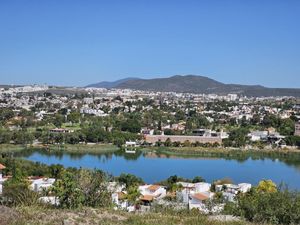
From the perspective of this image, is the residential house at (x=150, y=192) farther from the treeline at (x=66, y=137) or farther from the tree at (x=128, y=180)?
the treeline at (x=66, y=137)

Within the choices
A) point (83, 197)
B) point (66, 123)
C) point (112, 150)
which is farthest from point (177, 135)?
point (83, 197)

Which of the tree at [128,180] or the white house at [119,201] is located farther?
the tree at [128,180]

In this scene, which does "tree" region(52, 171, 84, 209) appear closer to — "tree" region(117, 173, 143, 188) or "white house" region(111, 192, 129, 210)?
"white house" region(111, 192, 129, 210)

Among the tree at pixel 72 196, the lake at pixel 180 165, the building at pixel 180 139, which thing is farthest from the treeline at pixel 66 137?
the tree at pixel 72 196

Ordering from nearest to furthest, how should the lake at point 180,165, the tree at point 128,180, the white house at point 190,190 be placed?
the white house at point 190,190, the tree at point 128,180, the lake at point 180,165

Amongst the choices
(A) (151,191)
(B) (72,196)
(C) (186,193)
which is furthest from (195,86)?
(B) (72,196)

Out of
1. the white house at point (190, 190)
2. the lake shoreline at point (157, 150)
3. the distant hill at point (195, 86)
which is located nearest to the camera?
the white house at point (190, 190)

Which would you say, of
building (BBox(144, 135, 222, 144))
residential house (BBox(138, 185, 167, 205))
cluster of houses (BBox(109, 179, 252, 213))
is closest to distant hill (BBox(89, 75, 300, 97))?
building (BBox(144, 135, 222, 144))
